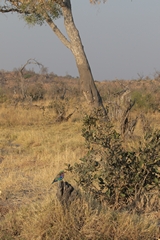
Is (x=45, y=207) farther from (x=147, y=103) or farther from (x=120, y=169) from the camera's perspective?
(x=147, y=103)

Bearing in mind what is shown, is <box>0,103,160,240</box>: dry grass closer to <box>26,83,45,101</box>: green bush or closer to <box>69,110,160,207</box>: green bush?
<box>69,110,160,207</box>: green bush

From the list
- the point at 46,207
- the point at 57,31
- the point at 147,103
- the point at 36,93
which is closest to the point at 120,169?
the point at 46,207

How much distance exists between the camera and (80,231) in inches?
132

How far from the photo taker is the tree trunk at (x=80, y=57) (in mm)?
10867

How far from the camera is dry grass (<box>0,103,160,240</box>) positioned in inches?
133

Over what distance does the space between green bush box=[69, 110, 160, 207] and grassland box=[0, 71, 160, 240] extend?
0.25 m

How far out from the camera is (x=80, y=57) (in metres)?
11.0

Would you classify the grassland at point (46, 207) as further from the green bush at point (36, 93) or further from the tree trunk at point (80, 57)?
the green bush at point (36, 93)

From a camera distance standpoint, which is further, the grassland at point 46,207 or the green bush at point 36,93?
the green bush at point 36,93

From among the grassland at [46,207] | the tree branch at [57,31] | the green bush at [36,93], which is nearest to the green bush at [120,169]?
the grassland at [46,207]

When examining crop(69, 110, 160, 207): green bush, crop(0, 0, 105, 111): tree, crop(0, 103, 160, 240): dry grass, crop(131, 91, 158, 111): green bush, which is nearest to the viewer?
crop(0, 103, 160, 240): dry grass

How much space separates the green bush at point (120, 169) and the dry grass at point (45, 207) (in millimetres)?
317

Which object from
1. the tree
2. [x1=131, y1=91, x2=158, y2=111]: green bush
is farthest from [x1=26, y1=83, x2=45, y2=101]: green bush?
the tree

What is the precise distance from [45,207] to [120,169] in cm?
88
